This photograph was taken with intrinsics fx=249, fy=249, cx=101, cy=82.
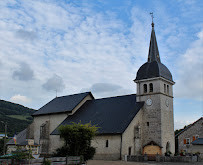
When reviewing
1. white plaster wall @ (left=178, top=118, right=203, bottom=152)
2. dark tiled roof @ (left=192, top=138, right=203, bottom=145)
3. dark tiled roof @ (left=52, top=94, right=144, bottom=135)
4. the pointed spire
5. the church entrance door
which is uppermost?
the pointed spire

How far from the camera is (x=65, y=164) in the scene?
21.8 m

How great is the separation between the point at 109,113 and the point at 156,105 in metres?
6.83

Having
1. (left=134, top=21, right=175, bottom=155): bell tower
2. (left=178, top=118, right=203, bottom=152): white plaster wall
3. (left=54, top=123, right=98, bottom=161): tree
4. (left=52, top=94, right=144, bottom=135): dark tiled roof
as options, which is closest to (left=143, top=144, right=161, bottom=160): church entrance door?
(left=134, top=21, right=175, bottom=155): bell tower

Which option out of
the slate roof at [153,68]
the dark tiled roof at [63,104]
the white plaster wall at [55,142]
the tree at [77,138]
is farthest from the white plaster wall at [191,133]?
the tree at [77,138]

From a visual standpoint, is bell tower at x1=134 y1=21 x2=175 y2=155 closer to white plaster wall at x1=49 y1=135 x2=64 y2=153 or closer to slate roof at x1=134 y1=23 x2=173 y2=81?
slate roof at x1=134 y1=23 x2=173 y2=81

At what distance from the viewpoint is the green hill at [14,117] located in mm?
102875

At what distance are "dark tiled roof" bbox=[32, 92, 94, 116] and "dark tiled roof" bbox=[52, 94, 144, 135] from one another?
55.0 inches

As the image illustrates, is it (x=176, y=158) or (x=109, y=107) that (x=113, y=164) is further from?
(x=109, y=107)

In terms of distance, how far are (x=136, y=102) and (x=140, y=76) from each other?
3.91 metres

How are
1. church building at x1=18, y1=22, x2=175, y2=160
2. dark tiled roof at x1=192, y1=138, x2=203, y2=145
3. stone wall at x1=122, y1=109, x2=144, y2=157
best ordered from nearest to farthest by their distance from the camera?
stone wall at x1=122, y1=109, x2=144, y2=157
church building at x1=18, y1=22, x2=175, y2=160
dark tiled roof at x1=192, y1=138, x2=203, y2=145

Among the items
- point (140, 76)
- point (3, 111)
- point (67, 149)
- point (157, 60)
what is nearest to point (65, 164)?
point (67, 149)

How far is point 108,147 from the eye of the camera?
31.5 m

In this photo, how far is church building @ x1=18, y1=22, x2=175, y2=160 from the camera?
104 ft

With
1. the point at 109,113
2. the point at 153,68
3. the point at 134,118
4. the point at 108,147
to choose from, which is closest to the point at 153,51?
the point at 153,68
